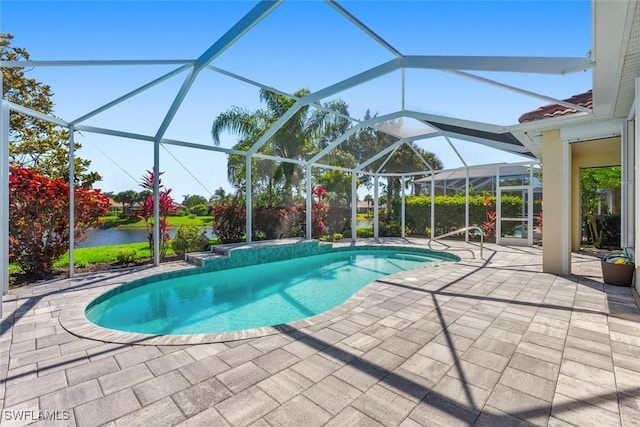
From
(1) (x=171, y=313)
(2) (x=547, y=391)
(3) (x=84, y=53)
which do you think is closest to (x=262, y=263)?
(1) (x=171, y=313)

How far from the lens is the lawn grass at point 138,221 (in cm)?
860

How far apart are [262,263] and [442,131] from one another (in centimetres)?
775

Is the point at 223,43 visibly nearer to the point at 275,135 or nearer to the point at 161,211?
the point at 161,211

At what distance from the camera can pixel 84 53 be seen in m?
5.35

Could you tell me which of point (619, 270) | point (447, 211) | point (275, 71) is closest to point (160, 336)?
point (275, 71)

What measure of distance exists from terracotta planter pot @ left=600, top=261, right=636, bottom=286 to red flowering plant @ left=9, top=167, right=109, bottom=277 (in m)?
11.7

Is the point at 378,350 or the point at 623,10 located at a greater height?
the point at 623,10

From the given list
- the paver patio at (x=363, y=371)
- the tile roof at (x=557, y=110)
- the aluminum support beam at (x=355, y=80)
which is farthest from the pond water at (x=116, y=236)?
the tile roof at (x=557, y=110)

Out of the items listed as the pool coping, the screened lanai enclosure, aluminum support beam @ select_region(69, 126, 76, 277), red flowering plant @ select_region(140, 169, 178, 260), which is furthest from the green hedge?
aluminum support beam @ select_region(69, 126, 76, 277)

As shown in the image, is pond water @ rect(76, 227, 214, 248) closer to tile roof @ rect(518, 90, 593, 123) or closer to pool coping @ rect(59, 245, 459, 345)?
pool coping @ rect(59, 245, 459, 345)

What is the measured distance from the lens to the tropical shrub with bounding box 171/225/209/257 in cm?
958

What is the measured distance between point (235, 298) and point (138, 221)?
469cm

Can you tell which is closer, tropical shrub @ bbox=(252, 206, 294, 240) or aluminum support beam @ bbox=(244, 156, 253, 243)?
aluminum support beam @ bbox=(244, 156, 253, 243)

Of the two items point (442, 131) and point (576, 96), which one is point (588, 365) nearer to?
point (576, 96)
